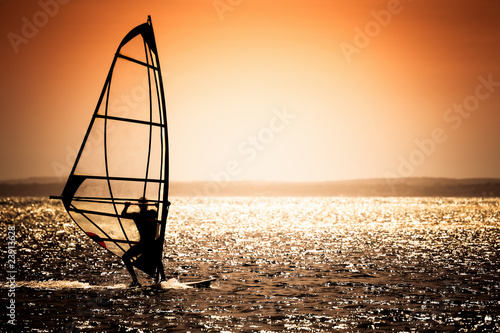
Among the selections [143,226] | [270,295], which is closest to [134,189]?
[143,226]

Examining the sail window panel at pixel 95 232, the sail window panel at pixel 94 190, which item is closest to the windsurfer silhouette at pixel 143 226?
the sail window panel at pixel 95 232

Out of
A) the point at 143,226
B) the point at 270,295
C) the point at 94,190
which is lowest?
the point at 270,295

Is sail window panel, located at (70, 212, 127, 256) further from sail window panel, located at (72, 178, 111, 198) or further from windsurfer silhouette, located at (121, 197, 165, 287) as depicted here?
sail window panel, located at (72, 178, 111, 198)

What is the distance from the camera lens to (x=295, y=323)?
17.7 metres

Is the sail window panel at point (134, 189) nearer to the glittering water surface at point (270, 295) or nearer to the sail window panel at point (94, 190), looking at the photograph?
the sail window panel at point (94, 190)

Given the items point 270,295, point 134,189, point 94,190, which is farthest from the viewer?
point 270,295

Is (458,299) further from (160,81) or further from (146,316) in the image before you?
(160,81)

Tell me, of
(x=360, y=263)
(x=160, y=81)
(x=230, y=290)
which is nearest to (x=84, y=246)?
(x=360, y=263)

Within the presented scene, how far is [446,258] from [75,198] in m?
26.8

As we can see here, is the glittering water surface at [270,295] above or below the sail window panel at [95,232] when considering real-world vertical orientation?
below

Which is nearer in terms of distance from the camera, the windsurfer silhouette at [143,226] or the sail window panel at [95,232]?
the sail window panel at [95,232]

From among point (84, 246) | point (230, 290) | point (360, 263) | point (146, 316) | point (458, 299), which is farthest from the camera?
point (84, 246)

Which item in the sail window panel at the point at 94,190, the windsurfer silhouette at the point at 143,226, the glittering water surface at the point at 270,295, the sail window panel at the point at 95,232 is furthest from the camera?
the windsurfer silhouette at the point at 143,226

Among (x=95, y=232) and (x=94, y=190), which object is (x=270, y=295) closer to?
(x=95, y=232)
